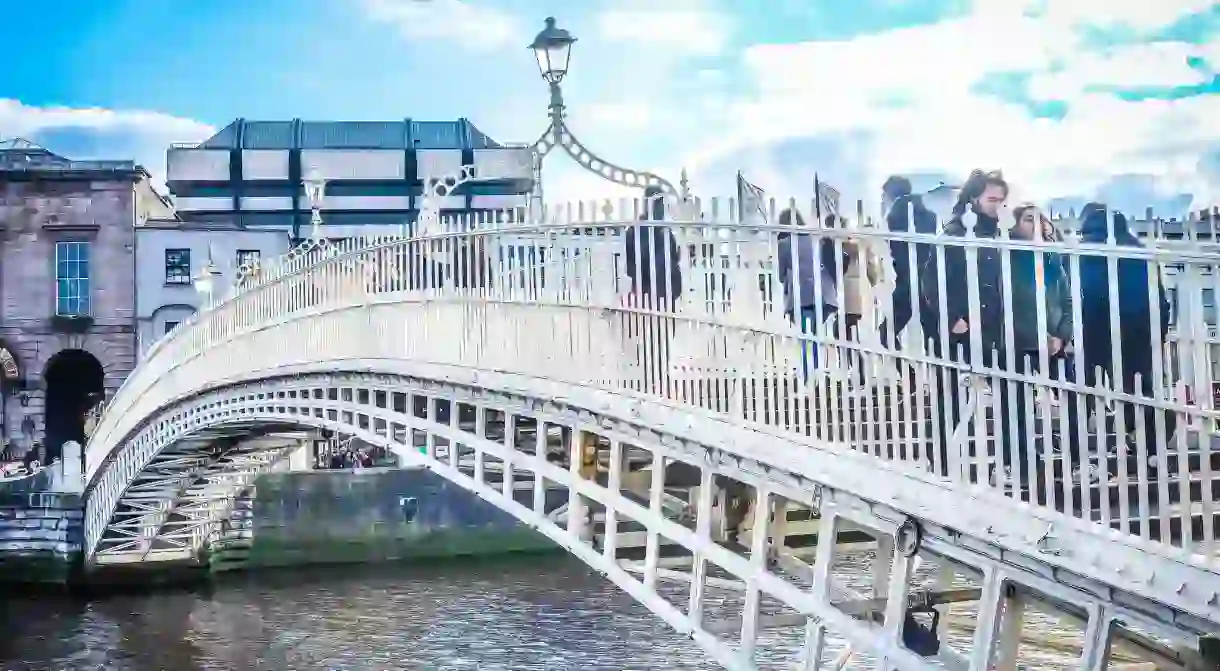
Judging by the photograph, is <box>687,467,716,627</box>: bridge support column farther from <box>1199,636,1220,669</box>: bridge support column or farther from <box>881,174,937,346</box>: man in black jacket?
<box>1199,636,1220,669</box>: bridge support column

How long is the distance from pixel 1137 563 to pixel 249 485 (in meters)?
16.5

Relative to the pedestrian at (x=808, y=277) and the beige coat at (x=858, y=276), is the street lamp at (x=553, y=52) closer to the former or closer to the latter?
the pedestrian at (x=808, y=277)

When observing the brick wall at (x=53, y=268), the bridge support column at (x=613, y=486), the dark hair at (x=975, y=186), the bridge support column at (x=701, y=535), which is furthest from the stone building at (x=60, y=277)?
the dark hair at (x=975, y=186)

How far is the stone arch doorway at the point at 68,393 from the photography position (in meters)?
25.5

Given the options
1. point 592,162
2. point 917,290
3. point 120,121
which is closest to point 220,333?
point 592,162

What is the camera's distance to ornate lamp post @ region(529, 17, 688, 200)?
8336 millimetres

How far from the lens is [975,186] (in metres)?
4.41

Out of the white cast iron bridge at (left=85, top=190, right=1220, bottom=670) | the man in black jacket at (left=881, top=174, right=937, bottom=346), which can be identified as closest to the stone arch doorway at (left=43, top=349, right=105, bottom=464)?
the white cast iron bridge at (left=85, top=190, right=1220, bottom=670)

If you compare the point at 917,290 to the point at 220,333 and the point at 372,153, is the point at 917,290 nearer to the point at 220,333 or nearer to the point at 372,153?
the point at 220,333

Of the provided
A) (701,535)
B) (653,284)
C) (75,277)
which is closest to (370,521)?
(75,277)

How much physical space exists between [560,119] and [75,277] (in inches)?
752

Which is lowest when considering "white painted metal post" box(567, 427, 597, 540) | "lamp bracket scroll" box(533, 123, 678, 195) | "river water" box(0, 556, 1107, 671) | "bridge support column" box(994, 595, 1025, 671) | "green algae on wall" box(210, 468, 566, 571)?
"river water" box(0, 556, 1107, 671)

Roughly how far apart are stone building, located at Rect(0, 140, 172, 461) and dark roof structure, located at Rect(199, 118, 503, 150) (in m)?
7.00

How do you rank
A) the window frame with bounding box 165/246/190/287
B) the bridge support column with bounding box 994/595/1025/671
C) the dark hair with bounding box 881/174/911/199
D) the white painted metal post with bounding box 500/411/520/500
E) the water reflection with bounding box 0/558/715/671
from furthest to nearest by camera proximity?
the window frame with bounding box 165/246/190/287 < the water reflection with bounding box 0/558/715/671 < the white painted metal post with bounding box 500/411/520/500 < the dark hair with bounding box 881/174/911/199 < the bridge support column with bounding box 994/595/1025/671
